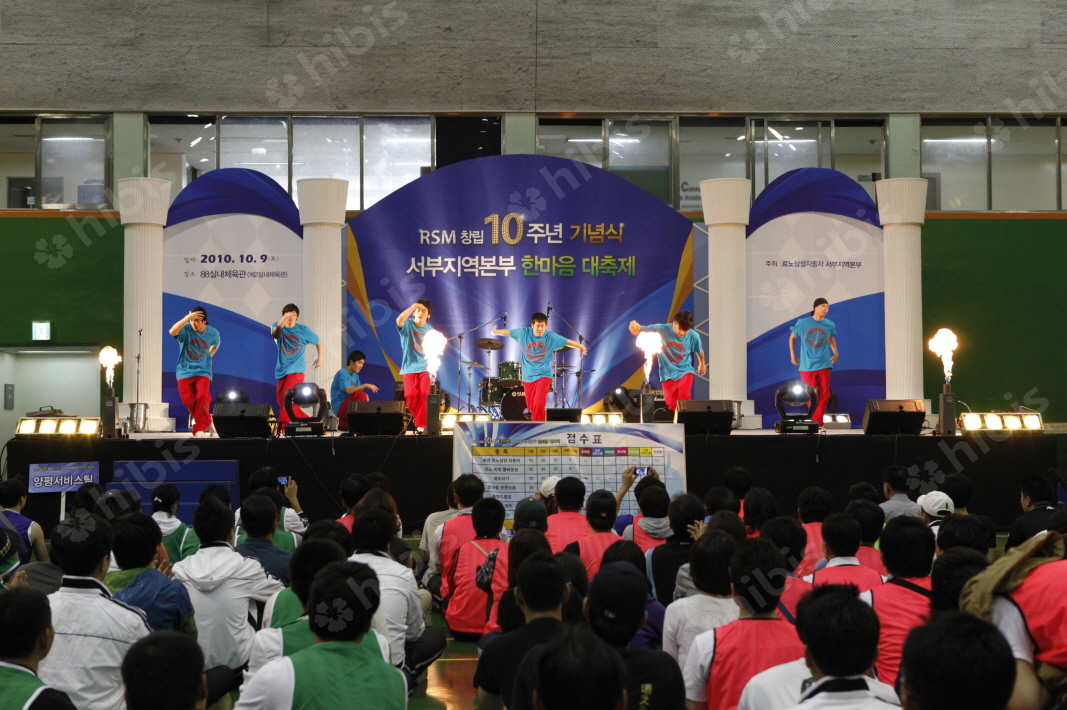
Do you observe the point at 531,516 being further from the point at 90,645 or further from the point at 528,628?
the point at 90,645

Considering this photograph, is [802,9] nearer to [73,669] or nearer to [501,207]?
[501,207]

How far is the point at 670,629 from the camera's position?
3549 mm

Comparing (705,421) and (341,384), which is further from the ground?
(341,384)

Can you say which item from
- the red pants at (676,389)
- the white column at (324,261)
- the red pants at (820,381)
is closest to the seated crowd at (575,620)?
the red pants at (676,389)

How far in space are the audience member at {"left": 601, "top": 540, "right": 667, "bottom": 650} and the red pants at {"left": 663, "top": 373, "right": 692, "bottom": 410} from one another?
367 inches

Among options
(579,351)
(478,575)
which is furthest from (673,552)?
(579,351)

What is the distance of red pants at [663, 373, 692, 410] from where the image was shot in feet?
43.0

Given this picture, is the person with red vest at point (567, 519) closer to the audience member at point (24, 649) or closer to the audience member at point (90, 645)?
the audience member at point (90, 645)

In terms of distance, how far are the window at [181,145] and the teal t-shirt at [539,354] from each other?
6060 mm

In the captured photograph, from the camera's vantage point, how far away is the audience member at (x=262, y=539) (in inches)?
188

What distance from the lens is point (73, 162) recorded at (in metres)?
15.5

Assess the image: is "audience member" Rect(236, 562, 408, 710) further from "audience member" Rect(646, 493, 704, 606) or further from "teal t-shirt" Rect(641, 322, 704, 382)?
"teal t-shirt" Rect(641, 322, 704, 382)

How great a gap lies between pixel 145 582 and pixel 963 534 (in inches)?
124

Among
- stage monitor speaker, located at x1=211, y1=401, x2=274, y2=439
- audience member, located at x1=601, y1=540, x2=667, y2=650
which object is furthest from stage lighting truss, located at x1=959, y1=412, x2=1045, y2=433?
audience member, located at x1=601, y1=540, x2=667, y2=650
